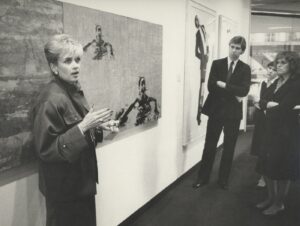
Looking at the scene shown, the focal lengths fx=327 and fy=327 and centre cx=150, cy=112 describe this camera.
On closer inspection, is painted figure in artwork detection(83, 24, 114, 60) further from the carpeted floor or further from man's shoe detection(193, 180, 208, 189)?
man's shoe detection(193, 180, 208, 189)

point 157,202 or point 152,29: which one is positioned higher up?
point 152,29

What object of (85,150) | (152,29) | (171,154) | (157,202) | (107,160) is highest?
(152,29)

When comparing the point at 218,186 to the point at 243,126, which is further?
the point at 243,126

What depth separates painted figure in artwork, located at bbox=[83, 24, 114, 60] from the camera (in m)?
2.17

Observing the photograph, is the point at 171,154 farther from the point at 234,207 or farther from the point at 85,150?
the point at 85,150

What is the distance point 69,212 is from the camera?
164 cm

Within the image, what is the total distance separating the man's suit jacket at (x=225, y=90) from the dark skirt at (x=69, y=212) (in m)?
2.16

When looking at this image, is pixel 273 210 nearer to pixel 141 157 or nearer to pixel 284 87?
pixel 284 87

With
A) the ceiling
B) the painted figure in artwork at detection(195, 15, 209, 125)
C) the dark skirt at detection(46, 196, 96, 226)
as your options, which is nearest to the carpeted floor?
the painted figure in artwork at detection(195, 15, 209, 125)

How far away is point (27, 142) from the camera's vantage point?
1715mm

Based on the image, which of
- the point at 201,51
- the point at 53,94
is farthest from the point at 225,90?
the point at 53,94

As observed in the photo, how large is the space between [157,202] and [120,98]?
1.38m

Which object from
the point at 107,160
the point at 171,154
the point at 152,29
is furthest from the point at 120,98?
the point at 171,154

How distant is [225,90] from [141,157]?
3.91ft
